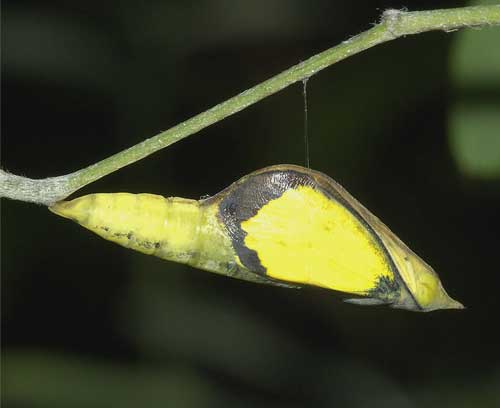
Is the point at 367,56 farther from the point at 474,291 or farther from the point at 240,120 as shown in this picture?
the point at 474,291

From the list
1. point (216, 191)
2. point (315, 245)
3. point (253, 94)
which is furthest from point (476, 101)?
point (216, 191)

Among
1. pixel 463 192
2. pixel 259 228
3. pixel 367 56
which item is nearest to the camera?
pixel 259 228

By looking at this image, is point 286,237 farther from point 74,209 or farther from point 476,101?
point 476,101

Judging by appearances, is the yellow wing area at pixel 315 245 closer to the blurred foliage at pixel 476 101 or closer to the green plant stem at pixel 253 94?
the green plant stem at pixel 253 94

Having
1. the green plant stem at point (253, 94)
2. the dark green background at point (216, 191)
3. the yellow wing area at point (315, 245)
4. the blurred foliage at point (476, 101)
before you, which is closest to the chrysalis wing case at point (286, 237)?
the yellow wing area at point (315, 245)

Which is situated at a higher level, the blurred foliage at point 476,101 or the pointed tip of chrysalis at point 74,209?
the blurred foliage at point 476,101

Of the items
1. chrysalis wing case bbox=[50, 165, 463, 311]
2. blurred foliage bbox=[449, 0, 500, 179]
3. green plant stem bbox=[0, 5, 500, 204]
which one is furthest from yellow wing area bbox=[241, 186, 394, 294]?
blurred foliage bbox=[449, 0, 500, 179]

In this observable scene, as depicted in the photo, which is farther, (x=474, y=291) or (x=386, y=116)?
(x=474, y=291)

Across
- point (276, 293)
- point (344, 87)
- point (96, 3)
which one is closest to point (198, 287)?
point (276, 293)
